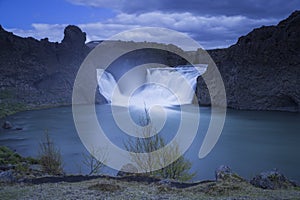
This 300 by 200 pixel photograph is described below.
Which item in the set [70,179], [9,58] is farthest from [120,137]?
[9,58]

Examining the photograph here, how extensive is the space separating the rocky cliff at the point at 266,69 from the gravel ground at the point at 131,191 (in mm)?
26743

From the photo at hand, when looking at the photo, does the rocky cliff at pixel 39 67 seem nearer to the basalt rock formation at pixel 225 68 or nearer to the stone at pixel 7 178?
the basalt rock formation at pixel 225 68

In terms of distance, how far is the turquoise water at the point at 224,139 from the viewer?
52.8 ft

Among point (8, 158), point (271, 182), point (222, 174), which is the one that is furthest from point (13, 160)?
point (271, 182)

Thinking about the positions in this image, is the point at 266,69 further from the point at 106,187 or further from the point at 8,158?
the point at 106,187

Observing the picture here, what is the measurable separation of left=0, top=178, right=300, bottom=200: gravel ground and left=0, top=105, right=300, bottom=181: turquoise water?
4958mm

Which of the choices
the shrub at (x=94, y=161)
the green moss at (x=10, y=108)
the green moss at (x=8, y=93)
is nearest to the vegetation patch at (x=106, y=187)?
the shrub at (x=94, y=161)

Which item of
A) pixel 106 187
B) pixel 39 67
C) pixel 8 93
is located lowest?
pixel 106 187

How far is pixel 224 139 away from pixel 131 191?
14453mm

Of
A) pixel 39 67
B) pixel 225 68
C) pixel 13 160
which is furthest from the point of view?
pixel 39 67

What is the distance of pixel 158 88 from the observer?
147 ft

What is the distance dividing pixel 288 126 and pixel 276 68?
31.8ft

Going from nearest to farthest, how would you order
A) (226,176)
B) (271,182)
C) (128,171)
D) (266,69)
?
(271,182) → (226,176) → (128,171) → (266,69)

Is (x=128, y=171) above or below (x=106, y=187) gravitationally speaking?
below
